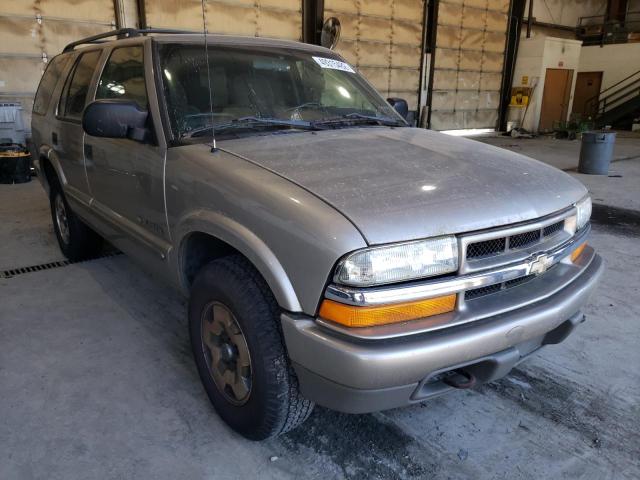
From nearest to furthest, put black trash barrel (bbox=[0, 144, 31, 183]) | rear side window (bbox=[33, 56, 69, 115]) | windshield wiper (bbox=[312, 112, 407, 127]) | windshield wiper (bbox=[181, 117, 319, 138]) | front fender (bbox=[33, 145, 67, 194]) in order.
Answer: windshield wiper (bbox=[181, 117, 319, 138]) < windshield wiper (bbox=[312, 112, 407, 127]) < front fender (bbox=[33, 145, 67, 194]) < rear side window (bbox=[33, 56, 69, 115]) < black trash barrel (bbox=[0, 144, 31, 183])

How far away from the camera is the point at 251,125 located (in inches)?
98.8

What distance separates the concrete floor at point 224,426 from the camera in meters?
1.98

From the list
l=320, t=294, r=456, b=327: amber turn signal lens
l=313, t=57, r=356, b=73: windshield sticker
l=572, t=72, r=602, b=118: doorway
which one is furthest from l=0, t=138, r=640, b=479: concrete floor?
l=572, t=72, r=602, b=118: doorway

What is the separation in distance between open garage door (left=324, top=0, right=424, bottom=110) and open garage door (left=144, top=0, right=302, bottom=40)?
105 cm

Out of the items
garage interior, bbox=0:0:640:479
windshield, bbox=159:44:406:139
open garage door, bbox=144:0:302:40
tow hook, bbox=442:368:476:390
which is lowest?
garage interior, bbox=0:0:640:479

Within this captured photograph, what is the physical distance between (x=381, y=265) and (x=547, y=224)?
79 centimetres

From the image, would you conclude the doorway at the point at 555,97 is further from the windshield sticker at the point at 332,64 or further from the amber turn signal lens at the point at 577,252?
the amber turn signal lens at the point at 577,252

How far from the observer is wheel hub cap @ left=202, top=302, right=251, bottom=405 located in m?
1.98

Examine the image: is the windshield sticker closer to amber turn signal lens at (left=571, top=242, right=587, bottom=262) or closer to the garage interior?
the garage interior

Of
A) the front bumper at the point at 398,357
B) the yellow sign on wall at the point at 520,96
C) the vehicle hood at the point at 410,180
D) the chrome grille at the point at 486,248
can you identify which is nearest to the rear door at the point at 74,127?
the vehicle hood at the point at 410,180

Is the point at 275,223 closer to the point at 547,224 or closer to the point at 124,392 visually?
the point at 547,224

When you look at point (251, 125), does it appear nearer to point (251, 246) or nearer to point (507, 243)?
point (251, 246)

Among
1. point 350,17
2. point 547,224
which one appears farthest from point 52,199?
point 350,17

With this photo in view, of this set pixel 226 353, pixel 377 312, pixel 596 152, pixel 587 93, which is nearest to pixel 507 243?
pixel 377 312
